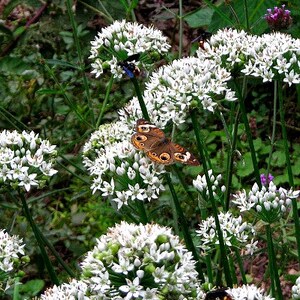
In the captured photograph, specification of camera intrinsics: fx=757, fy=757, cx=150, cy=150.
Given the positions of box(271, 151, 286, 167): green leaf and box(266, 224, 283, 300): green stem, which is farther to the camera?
box(271, 151, 286, 167): green leaf

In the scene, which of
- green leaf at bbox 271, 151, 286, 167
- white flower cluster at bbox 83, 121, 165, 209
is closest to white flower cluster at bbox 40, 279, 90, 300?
white flower cluster at bbox 83, 121, 165, 209

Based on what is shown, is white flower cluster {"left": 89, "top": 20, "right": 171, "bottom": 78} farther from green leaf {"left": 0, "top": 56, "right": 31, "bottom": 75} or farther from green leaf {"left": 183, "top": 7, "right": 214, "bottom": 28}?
green leaf {"left": 183, "top": 7, "right": 214, "bottom": 28}

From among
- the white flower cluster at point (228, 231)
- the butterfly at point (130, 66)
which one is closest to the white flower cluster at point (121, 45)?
the butterfly at point (130, 66)

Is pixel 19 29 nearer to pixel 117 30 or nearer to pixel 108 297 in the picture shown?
pixel 117 30

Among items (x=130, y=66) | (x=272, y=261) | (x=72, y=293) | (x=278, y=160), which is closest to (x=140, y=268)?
(x=72, y=293)

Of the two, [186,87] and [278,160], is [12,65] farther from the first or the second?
[278,160]

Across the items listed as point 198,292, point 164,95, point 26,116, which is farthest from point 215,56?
point 26,116
